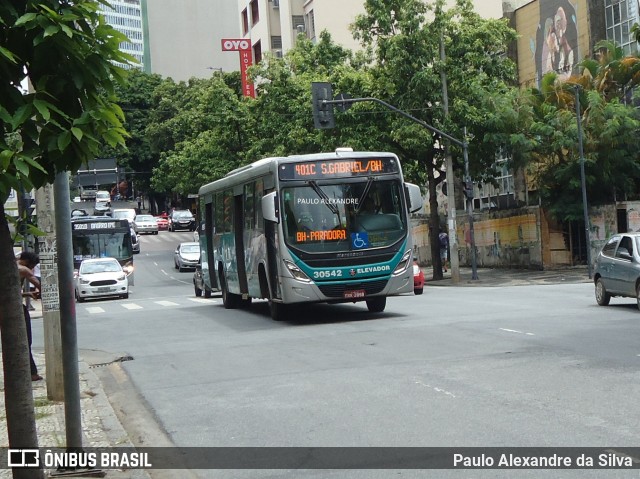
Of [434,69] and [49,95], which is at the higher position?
[434,69]

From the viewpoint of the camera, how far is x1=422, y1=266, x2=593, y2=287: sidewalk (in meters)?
35.9

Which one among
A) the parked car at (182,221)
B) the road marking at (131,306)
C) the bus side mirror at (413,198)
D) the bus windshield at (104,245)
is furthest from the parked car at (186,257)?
the bus side mirror at (413,198)

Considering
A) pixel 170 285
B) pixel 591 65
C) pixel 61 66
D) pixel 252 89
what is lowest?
pixel 170 285

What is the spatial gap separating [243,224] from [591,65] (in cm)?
2027

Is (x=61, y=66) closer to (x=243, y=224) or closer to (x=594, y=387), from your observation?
(x=594, y=387)

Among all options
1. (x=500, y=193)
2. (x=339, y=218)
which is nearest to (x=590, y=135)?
(x=500, y=193)

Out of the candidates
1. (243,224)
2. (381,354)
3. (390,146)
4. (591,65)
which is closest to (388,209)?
(243,224)

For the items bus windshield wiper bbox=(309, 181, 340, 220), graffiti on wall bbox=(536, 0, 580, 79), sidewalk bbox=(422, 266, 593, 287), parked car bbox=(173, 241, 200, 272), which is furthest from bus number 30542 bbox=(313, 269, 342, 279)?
parked car bbox=(173, 241, 200, 272)

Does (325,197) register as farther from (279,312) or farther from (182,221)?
(182,221)

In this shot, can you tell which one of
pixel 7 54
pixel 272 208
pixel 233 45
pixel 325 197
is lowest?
Answer: pixel 272 208

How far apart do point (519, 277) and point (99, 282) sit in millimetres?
16135

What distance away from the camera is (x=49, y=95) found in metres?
5.87

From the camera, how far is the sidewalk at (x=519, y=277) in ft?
118

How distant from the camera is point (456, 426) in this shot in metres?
9.04
